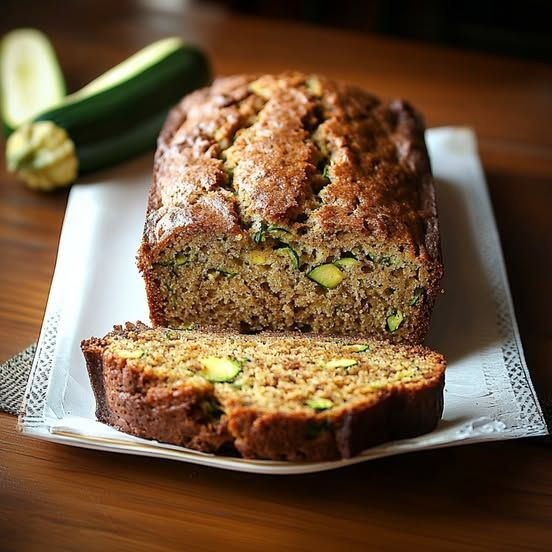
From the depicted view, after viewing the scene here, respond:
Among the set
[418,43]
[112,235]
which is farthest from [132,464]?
[418,43]

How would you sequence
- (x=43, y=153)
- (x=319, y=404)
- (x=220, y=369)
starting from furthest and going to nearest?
(x=43, y=153) → (x=220, y=369) → (x=319, y=404)

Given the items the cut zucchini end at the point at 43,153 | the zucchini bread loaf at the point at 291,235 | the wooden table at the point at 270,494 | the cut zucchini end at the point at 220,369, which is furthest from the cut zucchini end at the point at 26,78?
the cut zucchini end at the point at 220,369

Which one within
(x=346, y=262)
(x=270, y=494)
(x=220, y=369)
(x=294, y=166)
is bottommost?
(x=270, y=494)

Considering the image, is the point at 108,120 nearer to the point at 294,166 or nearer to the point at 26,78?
the point at 26,78

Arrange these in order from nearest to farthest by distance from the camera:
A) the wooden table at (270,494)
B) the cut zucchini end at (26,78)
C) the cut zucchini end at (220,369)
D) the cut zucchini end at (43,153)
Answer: the wooden table at (270,494) < the cut zucchini end at (220,369) < the cut zucchini end at (43,153) < the cut zucchini end at (26,78)

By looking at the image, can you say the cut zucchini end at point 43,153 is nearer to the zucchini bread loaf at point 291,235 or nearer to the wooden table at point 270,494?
the wooden table at point 270,494

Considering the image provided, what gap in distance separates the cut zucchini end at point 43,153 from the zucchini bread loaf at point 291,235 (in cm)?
70

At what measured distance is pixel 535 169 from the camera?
4.73 metres

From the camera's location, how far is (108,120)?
176 inches

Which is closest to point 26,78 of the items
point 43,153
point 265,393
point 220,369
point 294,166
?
point 43,153

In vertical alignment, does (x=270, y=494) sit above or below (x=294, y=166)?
below

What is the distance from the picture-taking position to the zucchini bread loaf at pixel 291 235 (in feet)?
10.7

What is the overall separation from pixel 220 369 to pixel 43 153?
1825mm

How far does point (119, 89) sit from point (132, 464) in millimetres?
2315
